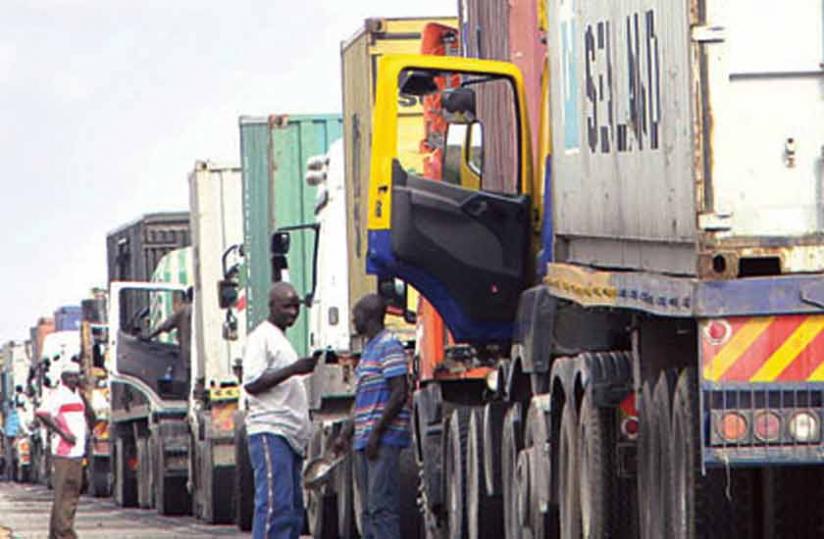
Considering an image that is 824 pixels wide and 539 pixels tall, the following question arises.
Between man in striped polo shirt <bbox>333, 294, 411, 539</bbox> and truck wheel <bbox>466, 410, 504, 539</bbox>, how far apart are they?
1.10 metres

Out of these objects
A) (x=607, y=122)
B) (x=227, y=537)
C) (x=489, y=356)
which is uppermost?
(x=607, y=122)

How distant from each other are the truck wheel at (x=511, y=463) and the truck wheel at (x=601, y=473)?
8.14 feet

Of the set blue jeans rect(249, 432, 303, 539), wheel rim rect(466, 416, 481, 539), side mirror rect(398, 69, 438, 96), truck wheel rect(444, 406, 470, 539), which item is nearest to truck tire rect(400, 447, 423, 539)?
truck wheel rect(444, 406, 470, 539)

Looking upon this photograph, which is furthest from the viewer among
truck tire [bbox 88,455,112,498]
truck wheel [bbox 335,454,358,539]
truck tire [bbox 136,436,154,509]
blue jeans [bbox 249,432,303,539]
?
truck tire [bbox 88,455,112,498]

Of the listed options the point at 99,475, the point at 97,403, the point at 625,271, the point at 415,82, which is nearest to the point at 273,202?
the point at 415,82

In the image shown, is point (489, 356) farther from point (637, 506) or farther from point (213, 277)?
point (213, 277)

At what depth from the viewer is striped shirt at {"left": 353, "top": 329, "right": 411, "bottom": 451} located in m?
17.0

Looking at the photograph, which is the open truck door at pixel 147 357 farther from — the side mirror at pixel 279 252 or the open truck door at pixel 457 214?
the open truck door at pixel 457 214

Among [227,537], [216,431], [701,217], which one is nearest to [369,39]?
[227,537]

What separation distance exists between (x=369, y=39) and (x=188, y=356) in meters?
12.5

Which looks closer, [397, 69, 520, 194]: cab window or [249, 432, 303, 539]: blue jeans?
[249, 432, 303, 539]: blue jeans

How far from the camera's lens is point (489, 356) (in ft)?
61.5

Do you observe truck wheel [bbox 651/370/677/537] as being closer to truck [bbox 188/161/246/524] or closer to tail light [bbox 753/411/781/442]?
tail light [bbox 753/411/781/442]

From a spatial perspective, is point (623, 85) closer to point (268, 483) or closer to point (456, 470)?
point (268, 483)
